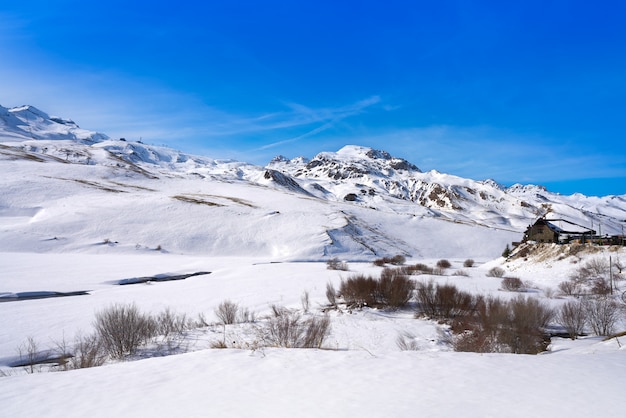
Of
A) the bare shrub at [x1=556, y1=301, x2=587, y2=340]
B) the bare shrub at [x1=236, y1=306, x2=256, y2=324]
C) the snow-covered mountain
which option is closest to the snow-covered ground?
the snow-covered mountain

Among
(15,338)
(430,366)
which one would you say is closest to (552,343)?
(430,366)

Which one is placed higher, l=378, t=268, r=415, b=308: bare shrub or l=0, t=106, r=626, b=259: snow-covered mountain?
l=0, t=106, r=626, b=259: snow-covered mountain

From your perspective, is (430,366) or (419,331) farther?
(419,331)

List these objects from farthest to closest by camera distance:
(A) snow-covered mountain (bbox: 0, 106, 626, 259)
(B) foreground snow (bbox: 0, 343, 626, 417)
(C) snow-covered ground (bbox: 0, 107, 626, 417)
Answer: (A) snow-covered mountain (bbox: 0, 106, 626, 259)
(C) snow-covered ground (bbox: 0, 107, 626, 417)
(B) foreground snow (bbox: 0, 343, 626, 417)

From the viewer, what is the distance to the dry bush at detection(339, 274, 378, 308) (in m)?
14.7

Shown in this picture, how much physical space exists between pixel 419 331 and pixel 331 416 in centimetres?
856

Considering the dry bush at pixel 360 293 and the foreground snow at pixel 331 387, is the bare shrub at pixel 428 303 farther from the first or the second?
the foreground snow at pixel 331 387

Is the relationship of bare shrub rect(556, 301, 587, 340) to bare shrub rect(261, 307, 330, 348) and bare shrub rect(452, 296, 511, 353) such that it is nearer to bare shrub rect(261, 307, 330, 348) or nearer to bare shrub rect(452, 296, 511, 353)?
bare shrub rect(452, 296, 511, 353)

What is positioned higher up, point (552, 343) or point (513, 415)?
point (513, 415)

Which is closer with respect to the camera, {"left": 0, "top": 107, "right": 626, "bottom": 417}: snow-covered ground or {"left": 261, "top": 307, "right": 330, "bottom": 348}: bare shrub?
{"left": 0, "top": 107, "right": 626, "bottom": 417}: snow-covered ground

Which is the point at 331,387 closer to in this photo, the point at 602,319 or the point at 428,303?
the point at 428,303

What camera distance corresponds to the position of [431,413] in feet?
11.9

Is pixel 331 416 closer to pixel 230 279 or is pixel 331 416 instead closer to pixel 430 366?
pixel 430 366

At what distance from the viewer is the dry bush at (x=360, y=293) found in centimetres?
1473
